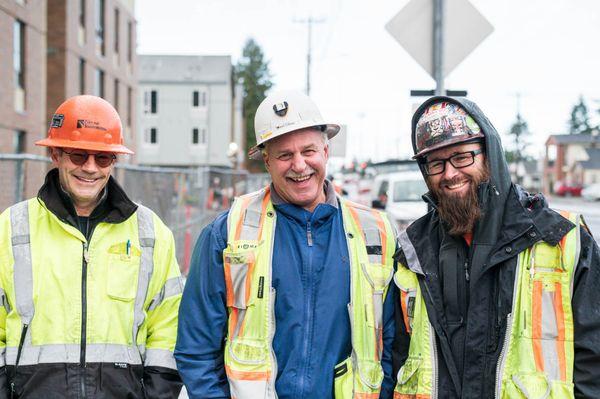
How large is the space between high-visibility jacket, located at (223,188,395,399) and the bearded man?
0.44 ft

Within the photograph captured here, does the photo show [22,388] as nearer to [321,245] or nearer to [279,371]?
[279,371]

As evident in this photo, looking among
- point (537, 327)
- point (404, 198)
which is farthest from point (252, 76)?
point (537, 327)

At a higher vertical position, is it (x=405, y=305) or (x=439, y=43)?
(x=439, y=43)

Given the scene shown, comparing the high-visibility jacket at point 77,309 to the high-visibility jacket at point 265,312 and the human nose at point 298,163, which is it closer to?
the high-visibility jacket at point 265,312

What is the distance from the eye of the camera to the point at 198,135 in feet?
180

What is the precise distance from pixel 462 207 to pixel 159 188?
8049mm

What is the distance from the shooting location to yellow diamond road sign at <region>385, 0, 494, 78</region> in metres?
5.36

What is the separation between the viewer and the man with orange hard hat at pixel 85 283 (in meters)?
2.90

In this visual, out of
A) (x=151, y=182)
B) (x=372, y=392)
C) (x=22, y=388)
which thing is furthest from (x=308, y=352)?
(x=151, y=182)

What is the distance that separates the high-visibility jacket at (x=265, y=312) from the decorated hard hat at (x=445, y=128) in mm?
563

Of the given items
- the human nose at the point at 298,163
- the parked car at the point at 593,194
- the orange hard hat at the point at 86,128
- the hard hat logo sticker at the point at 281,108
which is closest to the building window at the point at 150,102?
the parked car at the point at 593,194

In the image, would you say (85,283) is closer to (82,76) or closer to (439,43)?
(439,43)

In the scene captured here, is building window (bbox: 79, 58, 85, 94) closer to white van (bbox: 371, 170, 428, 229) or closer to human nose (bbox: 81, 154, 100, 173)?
white van (bbox: 371, 170, 428, 229)

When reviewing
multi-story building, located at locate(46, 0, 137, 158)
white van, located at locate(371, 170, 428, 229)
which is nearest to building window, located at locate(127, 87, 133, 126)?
multi-story building, located at locate(46, 0, 137, 158)
